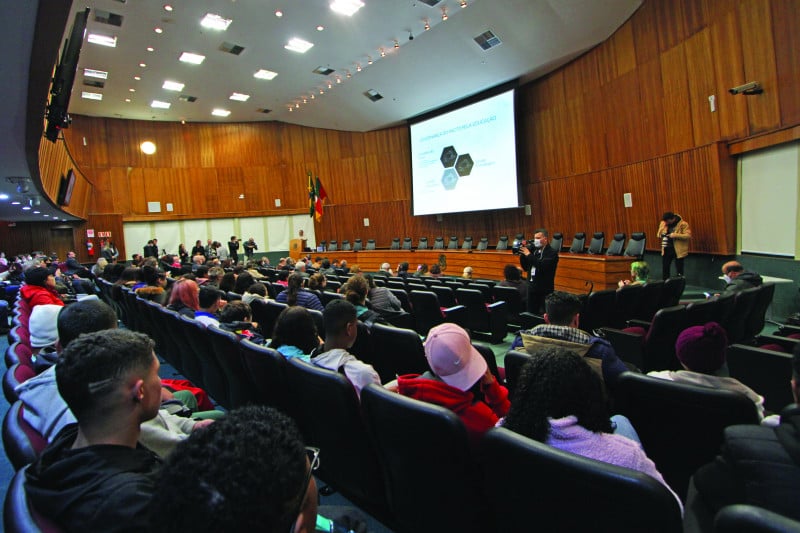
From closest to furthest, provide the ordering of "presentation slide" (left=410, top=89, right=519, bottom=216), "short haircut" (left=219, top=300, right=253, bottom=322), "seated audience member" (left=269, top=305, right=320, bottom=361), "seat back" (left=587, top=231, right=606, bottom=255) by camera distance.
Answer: "seated audience member" (left=269, top=305, right=320, bottom=361), "short haircut" (left=219, top=300, right=253, bottom=322), "seat back" (left=587, top=231, right=606, bottom=255), "presentation slide" (left=410, top=89, right=519, bottom=216)

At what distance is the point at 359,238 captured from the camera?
59.2 feet

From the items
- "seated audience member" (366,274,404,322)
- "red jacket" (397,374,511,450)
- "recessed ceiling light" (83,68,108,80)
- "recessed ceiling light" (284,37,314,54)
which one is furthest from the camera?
"recessed ceiling light" (83,68,108,80)

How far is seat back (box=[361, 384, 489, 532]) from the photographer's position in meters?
1.37

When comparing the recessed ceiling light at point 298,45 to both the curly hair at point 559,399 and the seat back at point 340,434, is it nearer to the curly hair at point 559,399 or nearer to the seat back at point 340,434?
the seat back at point 340,434

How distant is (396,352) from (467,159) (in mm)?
11391

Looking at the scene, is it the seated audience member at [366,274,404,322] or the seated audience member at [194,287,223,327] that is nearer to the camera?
the seated audience member at [194,287,223,327]

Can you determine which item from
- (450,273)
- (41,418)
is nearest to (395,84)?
(450,273)

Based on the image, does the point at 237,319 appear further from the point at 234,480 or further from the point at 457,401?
the point at 234,480

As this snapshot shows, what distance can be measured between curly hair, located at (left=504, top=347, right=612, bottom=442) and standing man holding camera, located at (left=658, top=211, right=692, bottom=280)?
7463mm

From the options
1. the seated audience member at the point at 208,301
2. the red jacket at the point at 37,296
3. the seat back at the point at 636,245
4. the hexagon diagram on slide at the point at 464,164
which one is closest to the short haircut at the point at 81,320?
the seated audience member at the point at 208,301

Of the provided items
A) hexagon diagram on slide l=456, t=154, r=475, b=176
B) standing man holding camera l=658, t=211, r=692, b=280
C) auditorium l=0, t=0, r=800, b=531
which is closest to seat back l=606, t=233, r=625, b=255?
auditorium l=0, t=0, r=800, b=531

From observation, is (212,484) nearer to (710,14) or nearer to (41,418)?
(41,418)

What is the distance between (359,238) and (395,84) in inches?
259

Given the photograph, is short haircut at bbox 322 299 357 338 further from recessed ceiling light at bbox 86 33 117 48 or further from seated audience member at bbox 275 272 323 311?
recessed ceiling light at bbox 86 33 117 48
